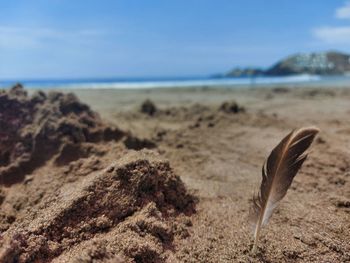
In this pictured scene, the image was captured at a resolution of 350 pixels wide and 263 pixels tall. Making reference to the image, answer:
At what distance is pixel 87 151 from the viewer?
3.88m

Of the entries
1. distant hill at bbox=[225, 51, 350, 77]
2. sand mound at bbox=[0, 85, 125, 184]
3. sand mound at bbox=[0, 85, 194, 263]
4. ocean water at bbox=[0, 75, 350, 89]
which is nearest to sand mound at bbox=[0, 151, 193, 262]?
sand mound at bbox=[0, 85, 194, 263]

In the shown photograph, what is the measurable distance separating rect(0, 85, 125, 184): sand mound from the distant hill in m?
57.5

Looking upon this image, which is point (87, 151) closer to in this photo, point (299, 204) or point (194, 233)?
point (194, 233)

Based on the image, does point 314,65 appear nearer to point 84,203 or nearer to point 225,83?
point 225,83

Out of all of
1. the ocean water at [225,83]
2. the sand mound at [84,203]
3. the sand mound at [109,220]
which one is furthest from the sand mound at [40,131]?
the ocean water at [225,83]

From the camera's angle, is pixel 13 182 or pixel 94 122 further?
pixel 94 122

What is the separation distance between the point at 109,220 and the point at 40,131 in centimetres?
218

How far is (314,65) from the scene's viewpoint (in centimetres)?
5919

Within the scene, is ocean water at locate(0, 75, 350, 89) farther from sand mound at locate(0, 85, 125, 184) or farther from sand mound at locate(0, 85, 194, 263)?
sand mound at locate(0, 85, 194, 263)

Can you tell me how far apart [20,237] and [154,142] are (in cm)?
337

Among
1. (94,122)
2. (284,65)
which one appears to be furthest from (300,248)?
(284,65)

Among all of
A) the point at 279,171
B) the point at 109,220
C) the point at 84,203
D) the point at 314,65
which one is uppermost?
the point at 314,65

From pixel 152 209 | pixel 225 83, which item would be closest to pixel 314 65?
pixel 225 83

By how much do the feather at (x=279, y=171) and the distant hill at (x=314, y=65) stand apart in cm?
5893
